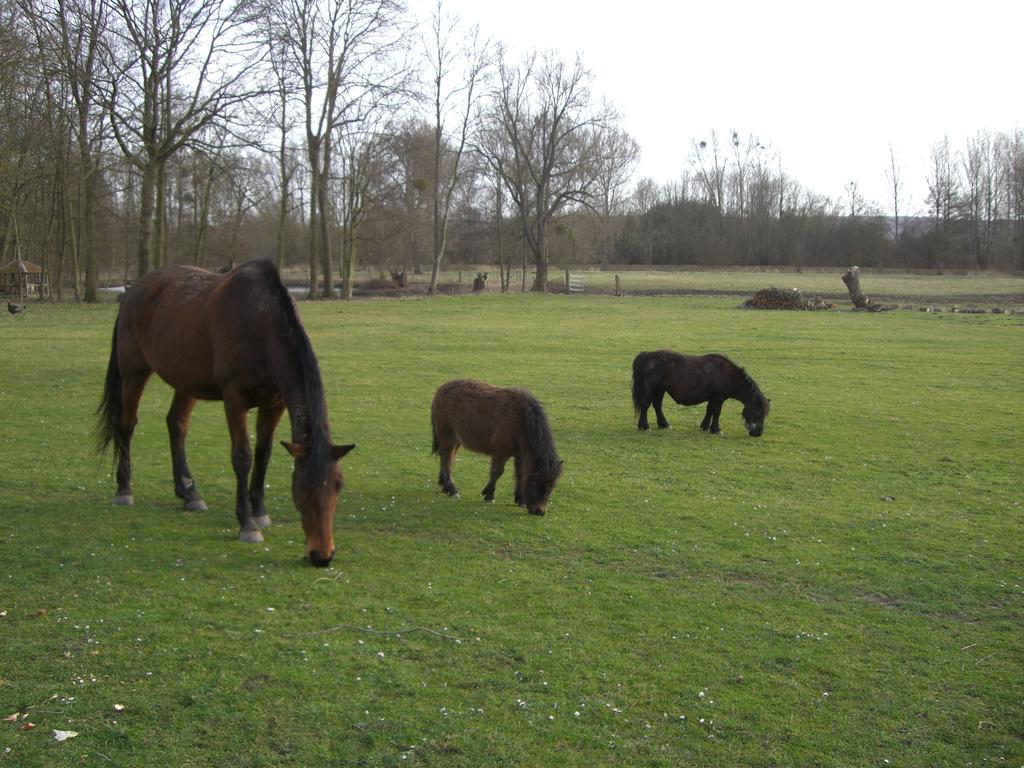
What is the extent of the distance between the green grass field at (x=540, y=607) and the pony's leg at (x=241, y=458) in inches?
8.6

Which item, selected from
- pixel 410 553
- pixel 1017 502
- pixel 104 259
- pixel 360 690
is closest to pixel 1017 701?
pixel 360 690

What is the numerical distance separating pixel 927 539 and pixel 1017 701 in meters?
3.22

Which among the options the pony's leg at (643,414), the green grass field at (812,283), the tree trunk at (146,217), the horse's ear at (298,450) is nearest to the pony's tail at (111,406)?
the horse's ear at (298,450)

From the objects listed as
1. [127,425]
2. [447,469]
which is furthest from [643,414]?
[127,425]

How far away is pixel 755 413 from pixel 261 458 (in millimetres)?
7811

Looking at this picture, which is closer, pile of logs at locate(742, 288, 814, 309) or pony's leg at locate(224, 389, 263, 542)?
pony's leg at locate(224, 389, 263, 542)

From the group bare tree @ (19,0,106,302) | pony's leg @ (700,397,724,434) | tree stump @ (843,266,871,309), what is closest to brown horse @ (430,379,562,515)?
pony's leg @ (700,397,724,434)

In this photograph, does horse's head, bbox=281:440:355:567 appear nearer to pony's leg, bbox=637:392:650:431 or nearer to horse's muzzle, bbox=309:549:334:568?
horse's muzzle, bbox=309:549:334:568

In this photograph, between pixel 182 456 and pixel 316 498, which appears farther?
pixel 182 456

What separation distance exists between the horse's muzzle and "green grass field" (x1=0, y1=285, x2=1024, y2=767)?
0.08m

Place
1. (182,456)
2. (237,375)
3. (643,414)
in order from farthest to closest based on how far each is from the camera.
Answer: (643,414) → (182,456) → (237,375)

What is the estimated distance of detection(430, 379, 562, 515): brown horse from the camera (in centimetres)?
848

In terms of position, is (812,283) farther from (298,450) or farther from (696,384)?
(298,450)

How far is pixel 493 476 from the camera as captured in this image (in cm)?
896
